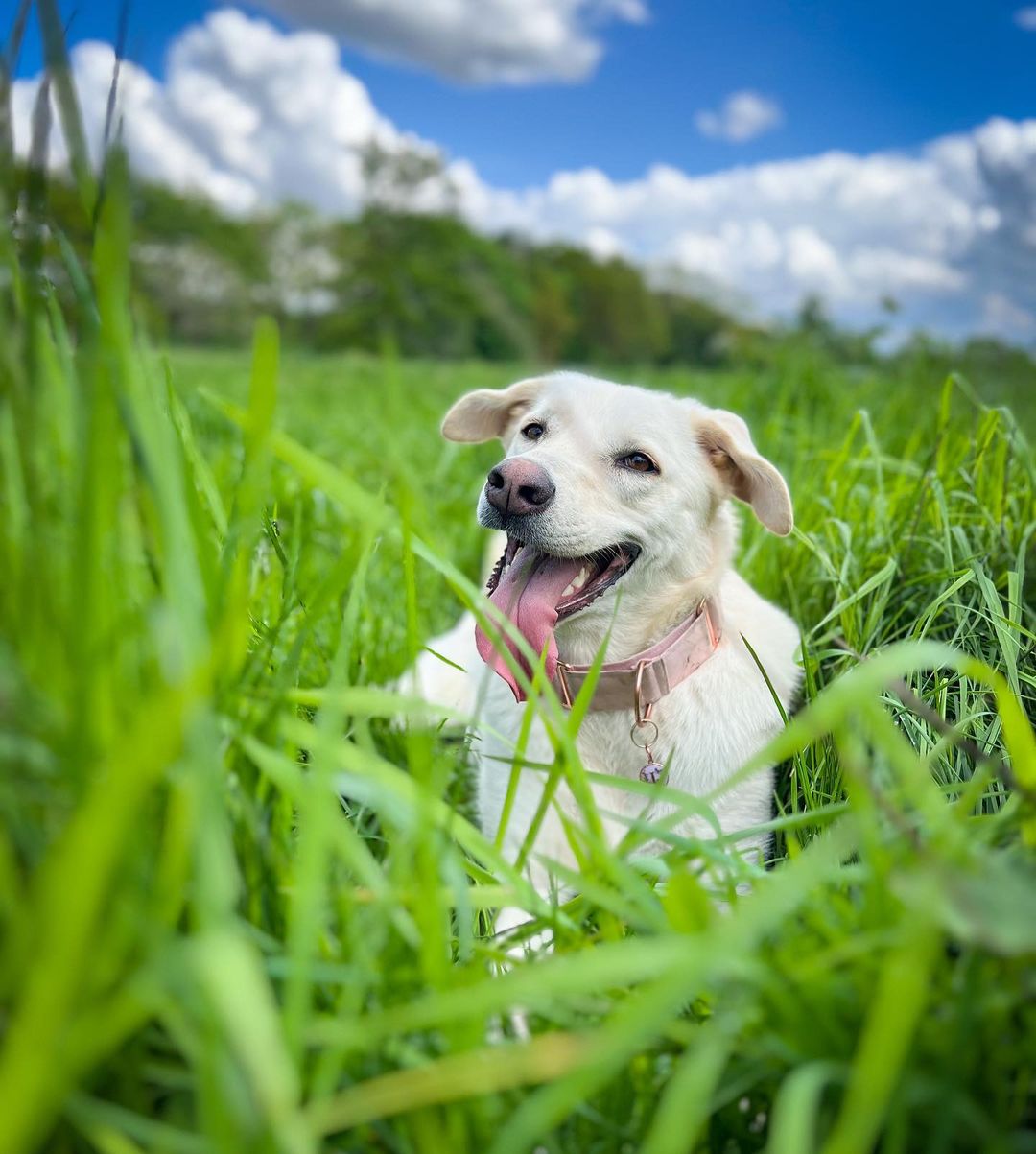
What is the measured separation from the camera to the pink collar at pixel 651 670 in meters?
2.52

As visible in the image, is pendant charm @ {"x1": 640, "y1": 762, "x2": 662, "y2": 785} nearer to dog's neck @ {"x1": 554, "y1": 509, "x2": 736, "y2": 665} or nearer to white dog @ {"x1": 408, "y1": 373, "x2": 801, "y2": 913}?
white dog @ {"x1": 408, "y1": 373, "x2": 801, "y2": 913}

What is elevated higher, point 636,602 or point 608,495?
point 608,495

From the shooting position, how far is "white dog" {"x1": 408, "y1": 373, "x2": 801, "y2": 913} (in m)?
2.51

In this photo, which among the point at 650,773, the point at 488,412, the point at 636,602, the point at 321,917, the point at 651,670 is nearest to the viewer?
the point at 321,917

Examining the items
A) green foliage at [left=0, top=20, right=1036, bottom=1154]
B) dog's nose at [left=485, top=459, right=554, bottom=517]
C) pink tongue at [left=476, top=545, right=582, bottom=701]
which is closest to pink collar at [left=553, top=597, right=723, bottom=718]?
pink tongue at [left=476, top=545, right=582, bottom=701]

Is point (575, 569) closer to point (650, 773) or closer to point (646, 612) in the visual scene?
point (646, 612)

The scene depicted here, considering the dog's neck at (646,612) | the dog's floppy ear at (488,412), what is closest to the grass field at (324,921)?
the dog's neck at (646,612)

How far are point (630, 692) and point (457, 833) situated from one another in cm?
126

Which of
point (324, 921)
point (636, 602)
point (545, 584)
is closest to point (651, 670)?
point (636, 602)

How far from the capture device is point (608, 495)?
2629 millimetres

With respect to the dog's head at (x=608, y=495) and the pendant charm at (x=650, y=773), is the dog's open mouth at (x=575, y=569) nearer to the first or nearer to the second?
the dog's head at (x=608, y=495)

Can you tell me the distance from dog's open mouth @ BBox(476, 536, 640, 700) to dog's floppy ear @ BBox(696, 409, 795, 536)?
44 centimetres

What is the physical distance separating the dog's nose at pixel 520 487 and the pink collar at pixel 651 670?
49 centimetres

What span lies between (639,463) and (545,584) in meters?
0.52
